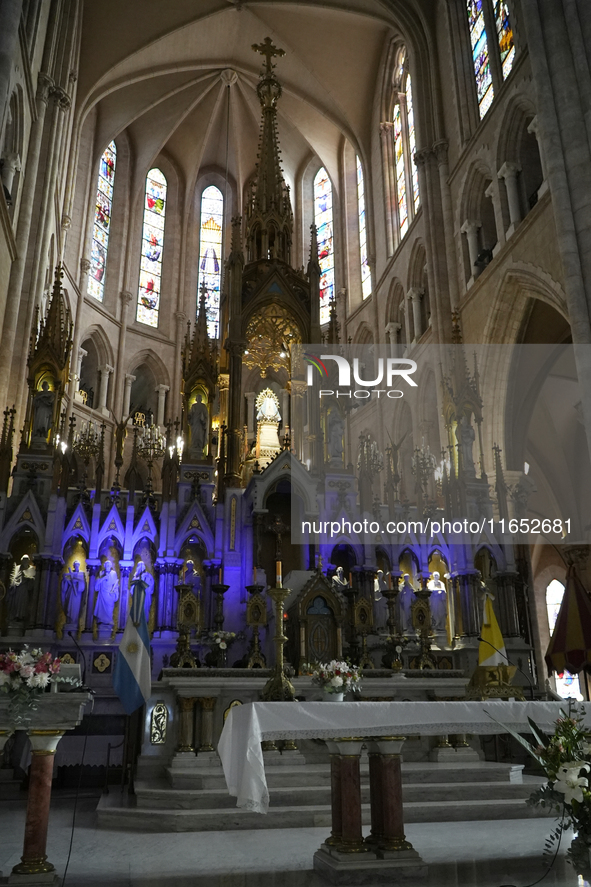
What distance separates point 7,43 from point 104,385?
14832 mm

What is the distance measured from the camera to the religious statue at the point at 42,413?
45.6 ft

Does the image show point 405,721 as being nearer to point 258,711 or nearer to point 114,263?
point 258,711

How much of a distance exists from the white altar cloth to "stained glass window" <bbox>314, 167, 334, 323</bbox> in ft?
79.6

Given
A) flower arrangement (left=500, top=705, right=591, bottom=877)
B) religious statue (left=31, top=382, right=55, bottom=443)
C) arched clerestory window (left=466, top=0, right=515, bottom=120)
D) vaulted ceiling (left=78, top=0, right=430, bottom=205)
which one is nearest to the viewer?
flower arrangement (left=500, top=705, right=591, bottom=877)

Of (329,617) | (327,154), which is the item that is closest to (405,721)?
(329,617)

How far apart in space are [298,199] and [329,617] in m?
24.1

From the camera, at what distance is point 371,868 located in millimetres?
5445

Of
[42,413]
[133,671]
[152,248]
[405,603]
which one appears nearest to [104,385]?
[152,248]

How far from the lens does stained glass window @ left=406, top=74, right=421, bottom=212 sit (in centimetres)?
2443

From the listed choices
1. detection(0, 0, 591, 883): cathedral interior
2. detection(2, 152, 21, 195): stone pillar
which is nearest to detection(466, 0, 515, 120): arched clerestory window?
detection(0, 0, 591, 883): cathedral interior

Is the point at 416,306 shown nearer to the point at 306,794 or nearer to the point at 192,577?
the point at 192,577

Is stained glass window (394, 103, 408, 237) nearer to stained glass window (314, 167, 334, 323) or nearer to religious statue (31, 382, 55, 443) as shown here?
stained glass window (314, 167, 334, 323)

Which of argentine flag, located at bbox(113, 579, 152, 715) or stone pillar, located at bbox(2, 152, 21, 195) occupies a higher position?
stone pillar, located at bbox(2, 152, 21, 195)

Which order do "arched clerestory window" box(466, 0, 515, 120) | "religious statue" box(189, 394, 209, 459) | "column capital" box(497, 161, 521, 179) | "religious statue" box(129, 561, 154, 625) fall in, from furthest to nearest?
"arched clerestory window" box(466, 0, 515, 120)
"column capital" box(497, 161, 521, 179)
"religious statue" box(189, 394, 209, 459)
"religious statue" box(129, 561, 154, 625)
